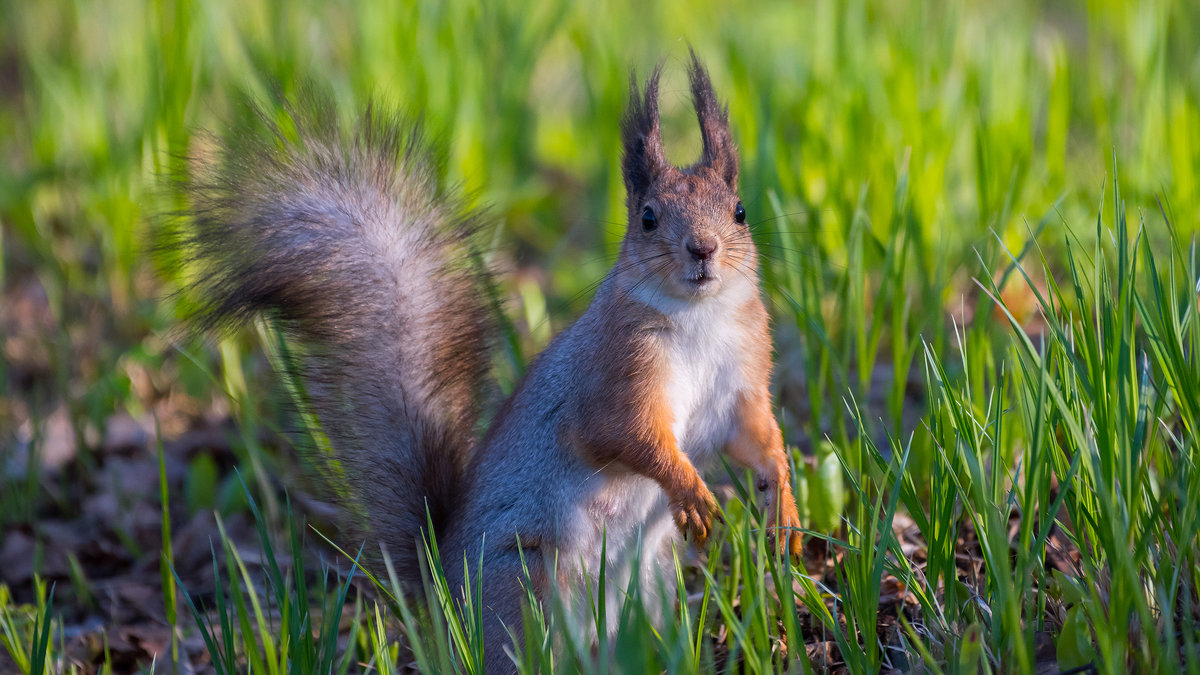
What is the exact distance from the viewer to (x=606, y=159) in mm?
3359

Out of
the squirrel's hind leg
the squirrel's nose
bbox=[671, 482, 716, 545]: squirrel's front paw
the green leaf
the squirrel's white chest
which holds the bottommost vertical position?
the squirrel's hind leg

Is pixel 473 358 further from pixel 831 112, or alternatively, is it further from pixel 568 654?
pixel 831 112

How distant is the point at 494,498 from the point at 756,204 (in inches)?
49.6

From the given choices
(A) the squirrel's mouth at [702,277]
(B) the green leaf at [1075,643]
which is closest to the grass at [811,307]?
(B) the green leaf at [1075,643]

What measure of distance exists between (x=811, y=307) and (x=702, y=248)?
0.54 meters

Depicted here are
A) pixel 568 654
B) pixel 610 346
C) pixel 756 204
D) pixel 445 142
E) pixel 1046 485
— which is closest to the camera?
pixel 568 654

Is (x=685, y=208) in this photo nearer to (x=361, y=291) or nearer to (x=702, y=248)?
(x=702, y=248)

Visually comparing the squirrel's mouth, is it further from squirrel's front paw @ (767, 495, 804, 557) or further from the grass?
squirrel's front paw @ (767, 495, 804, 557)

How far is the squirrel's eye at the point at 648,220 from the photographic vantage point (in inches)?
78.6

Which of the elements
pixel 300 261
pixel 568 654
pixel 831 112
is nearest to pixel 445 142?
pixel 300 261

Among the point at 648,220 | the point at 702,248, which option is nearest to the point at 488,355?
the point at 648,220

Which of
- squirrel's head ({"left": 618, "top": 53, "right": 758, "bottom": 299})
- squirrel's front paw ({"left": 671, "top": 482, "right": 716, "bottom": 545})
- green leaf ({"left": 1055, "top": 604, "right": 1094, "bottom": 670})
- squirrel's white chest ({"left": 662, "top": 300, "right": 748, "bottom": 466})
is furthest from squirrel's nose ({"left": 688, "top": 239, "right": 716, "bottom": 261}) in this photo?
green leaf ({"left": 1055, "top": 604, "right": 1094, "bottom": 670})

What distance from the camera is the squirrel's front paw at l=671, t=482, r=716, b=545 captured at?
6.03 feet

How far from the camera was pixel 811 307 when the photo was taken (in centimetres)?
230
